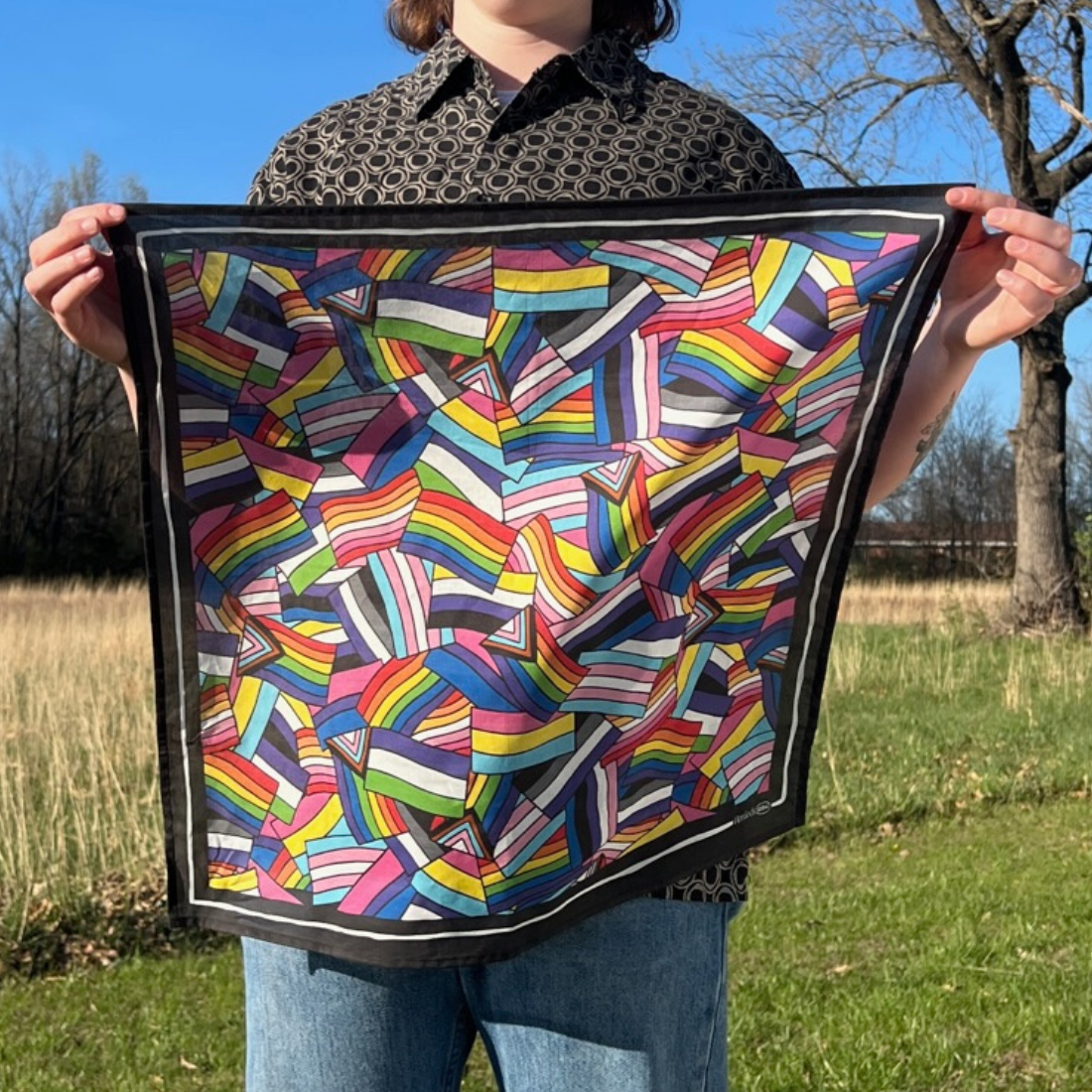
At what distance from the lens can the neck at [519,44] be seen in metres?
1.56

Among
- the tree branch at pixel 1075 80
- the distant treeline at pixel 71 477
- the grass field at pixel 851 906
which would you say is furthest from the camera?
the distant treeline at pixel 71 477

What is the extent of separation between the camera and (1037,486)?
15828 mm

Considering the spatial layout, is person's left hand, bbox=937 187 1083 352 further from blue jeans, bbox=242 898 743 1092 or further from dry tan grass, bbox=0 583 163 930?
dry tan grass, bbox=0 583 163 930

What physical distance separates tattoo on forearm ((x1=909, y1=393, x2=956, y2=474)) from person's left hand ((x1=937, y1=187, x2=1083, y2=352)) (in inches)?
4.2

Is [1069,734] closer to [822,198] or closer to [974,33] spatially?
[822,198]

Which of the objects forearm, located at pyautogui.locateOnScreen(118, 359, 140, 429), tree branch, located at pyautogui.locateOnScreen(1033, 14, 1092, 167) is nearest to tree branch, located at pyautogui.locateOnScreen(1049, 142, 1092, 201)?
tree branch, located at pyautogui.locateOnScreen(1033, 14, 1092, 167)

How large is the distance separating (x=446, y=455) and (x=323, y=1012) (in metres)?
0.67

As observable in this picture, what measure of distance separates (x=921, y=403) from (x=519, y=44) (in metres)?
0.71

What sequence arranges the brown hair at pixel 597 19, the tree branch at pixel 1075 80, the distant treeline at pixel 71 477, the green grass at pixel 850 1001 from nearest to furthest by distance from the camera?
the brown hair at pixel 597 19
the green grass at pixel 850 1001
the tree branch at pixel 1075 80
the distant treeline at pixel 71 477

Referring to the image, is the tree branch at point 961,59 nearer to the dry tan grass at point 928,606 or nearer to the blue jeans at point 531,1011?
the dry tan grass at point 928,606

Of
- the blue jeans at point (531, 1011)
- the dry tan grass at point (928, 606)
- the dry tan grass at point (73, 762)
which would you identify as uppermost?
the blue jeans at point (531, 1011)

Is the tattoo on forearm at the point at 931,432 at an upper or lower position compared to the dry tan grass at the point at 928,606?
upper

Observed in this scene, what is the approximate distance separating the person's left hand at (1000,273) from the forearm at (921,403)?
0.08 ft

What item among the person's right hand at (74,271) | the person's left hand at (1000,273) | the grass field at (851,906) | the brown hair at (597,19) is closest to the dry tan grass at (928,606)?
the grass field at (851,906)
